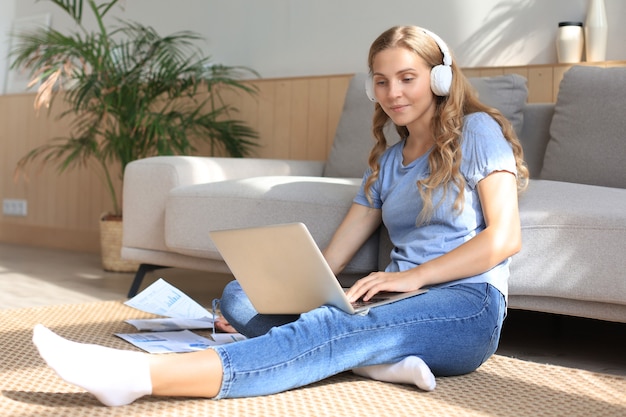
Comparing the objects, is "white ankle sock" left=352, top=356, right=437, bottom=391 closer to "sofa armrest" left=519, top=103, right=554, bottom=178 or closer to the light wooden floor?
the light wooden floor

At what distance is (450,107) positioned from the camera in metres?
1.91

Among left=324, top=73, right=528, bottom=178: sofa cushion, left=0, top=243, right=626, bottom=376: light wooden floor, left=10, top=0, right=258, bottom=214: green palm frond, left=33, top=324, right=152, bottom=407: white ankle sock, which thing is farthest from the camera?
left=10, top=0, right=258, bottom=214: green palm frond

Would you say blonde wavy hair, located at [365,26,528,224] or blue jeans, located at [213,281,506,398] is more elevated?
blonde wavy hair, located at [365,26,528,224]

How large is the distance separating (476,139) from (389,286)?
0.38m

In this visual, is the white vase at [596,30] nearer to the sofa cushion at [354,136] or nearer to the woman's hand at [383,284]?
the sofa cushion at [354,136]

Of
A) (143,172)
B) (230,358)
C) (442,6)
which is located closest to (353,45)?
(442,6)

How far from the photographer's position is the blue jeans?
5.06ft

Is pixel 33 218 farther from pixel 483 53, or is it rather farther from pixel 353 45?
pixel 483 53

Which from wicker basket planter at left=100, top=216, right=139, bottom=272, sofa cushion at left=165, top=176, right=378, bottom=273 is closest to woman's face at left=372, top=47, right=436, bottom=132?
sofa cushion at left=165, top=176, right=378, bottom=273

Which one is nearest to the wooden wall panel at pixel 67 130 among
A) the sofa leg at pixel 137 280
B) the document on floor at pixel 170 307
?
the sofa leg at pixel 137 280

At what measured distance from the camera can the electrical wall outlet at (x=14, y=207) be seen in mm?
5148

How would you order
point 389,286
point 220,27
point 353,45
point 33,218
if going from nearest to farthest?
point 389,286, point 353,45, point 220,27, point 33,218

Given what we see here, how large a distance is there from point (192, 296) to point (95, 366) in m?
1.80

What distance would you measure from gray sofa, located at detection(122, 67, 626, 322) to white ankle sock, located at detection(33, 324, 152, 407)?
959 millimetres
